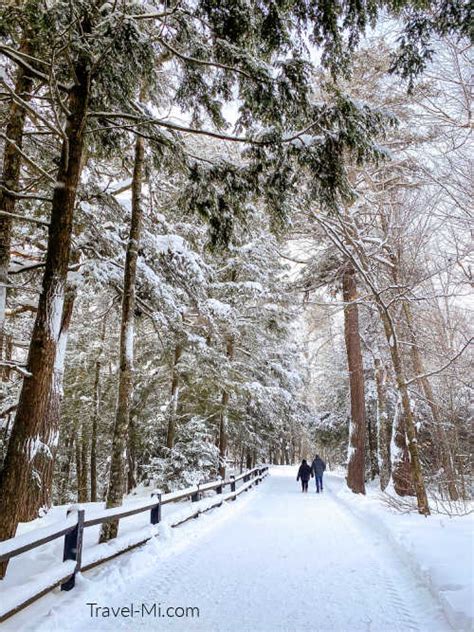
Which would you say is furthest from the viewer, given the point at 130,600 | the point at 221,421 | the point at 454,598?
the point at 221,421

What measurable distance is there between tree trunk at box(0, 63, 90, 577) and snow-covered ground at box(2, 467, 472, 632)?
1231mm

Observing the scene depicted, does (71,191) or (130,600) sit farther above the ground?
(71,191)

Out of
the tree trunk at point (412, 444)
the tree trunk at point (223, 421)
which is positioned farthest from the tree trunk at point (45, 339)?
the tree trunk at point (223, 421)

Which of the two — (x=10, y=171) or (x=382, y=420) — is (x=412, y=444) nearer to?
(x=382, y=420)

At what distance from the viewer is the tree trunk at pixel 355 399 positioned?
537 inches

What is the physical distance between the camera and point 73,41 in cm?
445

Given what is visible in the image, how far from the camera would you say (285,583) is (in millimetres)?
4492

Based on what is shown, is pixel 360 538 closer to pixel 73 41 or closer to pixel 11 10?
pixel 73 41

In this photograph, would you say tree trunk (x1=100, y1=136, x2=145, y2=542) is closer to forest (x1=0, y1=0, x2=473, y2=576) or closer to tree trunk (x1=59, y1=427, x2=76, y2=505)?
forest (x1=0, y1=0, x2=473, y2=576)

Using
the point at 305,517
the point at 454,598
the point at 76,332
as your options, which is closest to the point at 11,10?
the point at 454,598

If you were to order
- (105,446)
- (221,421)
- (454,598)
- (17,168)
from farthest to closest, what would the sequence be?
(105,446) → (221,421) → (17,168) → (454,598)

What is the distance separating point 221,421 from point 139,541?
10713 mm

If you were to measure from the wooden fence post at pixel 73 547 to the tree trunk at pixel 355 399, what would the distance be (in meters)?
11.0

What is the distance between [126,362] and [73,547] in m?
3.66
